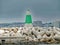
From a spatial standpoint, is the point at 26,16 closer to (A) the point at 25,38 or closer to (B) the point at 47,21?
(B) the point at 47,21

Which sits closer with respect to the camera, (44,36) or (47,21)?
(44,36)

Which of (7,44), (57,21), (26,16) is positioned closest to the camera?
(7,44)

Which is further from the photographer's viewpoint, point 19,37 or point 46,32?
point 46,32

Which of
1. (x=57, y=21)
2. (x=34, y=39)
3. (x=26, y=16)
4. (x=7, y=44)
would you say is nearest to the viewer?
(x=7, y=44)

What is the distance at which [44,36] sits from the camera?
142cm

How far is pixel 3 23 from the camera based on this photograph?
200 cm

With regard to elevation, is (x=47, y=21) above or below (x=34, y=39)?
above

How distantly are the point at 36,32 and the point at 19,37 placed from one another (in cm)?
20

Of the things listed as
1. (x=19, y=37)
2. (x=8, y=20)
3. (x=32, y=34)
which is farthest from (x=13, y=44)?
(x=8, y=20)

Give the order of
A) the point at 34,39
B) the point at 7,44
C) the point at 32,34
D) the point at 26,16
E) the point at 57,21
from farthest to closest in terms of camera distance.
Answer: the point at 26,16, the point at 57,21, the point at 32,34, the point at 34,39, the point at 7,44

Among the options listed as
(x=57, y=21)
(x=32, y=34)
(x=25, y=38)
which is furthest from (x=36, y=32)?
(x=57, y=21)

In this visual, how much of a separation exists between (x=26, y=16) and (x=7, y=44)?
91 centimetres

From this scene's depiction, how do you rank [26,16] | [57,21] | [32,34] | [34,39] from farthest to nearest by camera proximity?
[26,16], [57,21], [32,34], [34,39]

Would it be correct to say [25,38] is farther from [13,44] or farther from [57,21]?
[57,21]
